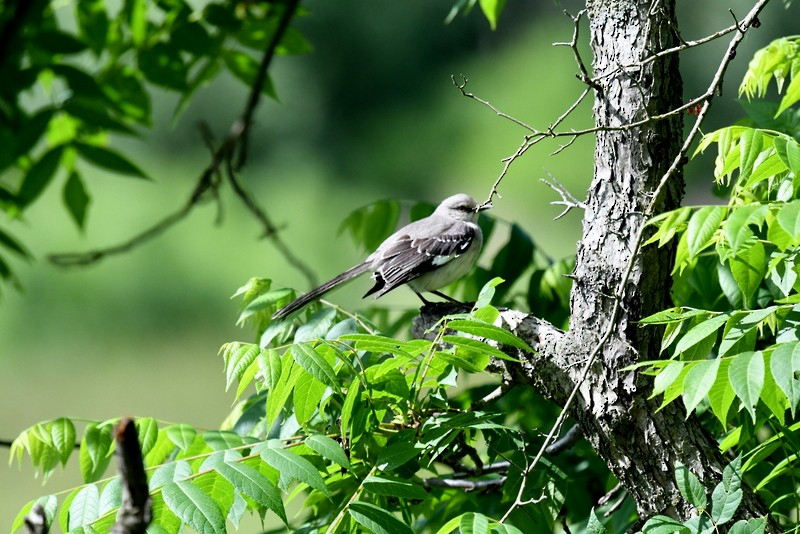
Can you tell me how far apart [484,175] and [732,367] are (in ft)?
43.1

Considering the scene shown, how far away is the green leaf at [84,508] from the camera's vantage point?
2.21m

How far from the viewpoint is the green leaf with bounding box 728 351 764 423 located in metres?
1.80

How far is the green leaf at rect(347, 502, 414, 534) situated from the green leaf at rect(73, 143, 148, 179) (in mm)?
1917

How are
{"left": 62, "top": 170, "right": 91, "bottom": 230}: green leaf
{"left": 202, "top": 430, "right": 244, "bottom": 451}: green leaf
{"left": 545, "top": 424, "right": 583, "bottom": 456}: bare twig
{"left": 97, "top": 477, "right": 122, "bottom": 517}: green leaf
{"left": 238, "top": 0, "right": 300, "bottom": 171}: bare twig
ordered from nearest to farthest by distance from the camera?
{"left": 97, "top": 477, "right": 122, "bottom": 517}: green leaf
{"left": 202, "top": 430, "right": 244, "bottom": 451}: green leaf
{"left": 545, "top": 424, "right": 583, "bottom": 456}: bare twig
{"left": 238, "top": 0, "right": 300, "bottom": 171}: bare twig
{"left": 62, "top": 170, "right": 91, "bottom": 230}: green leaf

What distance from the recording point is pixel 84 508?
7.30 feet

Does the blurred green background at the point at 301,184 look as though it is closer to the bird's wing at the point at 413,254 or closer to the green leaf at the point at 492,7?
the bird's wing at the point at 413,254

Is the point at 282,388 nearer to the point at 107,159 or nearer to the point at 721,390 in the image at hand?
the point at 721,390

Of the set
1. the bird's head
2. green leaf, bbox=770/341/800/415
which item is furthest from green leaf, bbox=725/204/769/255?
the bird's head

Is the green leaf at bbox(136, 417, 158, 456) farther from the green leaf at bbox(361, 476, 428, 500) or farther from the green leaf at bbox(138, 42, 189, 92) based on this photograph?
the green leaf at bbox(138, 42, 189, 92)

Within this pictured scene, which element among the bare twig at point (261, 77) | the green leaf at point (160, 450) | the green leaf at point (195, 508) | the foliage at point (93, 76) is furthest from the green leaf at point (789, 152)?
the foliage at point (93, 76)

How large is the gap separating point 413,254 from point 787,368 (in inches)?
105

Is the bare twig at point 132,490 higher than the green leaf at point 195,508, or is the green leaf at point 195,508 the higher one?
the bare twig at point 132,490

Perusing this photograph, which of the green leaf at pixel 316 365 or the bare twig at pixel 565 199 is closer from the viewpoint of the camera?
the green leaf at pixel 316 365

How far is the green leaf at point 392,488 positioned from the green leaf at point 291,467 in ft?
0.47
